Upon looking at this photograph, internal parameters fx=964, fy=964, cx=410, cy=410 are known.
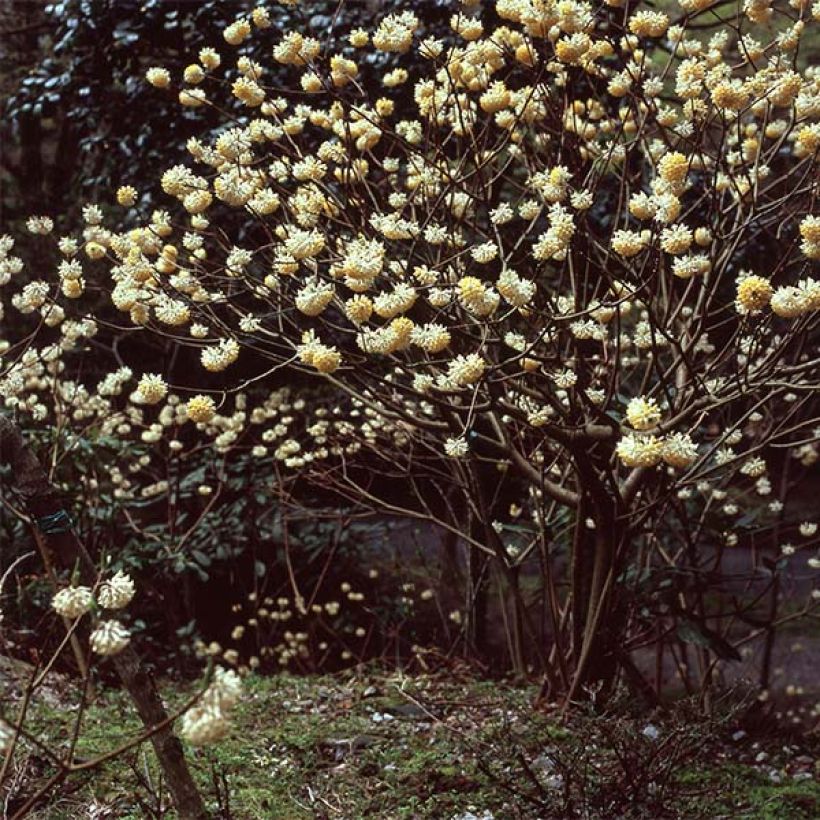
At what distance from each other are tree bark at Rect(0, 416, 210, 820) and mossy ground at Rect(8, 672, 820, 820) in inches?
2.8

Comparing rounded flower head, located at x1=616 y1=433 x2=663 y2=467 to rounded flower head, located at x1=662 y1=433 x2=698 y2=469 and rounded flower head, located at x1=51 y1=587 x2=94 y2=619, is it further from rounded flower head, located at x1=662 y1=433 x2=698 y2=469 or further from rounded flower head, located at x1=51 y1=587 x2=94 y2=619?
rounded flower head, located at x1=51 y1=587 x2=94 y2=619

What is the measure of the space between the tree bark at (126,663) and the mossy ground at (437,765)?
0.07 m

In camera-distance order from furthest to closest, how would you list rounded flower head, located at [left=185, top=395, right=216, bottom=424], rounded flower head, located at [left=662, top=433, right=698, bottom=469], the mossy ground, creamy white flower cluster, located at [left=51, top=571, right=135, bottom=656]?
the mossy ground → rounded flower head, located at [left=185, top=395, right=216, bottom=424] → rounded flower head, located at [left=662, top=433, right=698, bottom=469] → creamy white flower cluster, located at [left=51, top=571, right=135, bottom=656]

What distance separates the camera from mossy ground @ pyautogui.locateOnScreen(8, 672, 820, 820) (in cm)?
250

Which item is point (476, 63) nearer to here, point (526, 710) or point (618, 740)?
point (618, 740)

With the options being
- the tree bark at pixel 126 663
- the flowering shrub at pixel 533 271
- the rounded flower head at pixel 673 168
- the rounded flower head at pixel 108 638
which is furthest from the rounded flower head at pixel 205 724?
the rounded flower head at pixel 673 168

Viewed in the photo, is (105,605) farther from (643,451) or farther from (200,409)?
(643,451)

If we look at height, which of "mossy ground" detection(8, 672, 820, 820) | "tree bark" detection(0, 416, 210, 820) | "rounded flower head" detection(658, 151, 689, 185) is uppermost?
"rounded flower head" detection(658, 151, 689, 185)

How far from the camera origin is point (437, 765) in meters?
2.89

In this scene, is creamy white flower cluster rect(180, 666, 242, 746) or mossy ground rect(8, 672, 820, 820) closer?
creamy white flower cluster rect(180, 666, 242, 746)

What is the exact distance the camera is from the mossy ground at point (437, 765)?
2.50 meters

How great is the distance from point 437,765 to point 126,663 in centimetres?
118

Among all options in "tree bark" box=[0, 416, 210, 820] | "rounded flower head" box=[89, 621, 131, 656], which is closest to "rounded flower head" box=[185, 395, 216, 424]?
"tree bark" box=[0, 416, 210, 820]

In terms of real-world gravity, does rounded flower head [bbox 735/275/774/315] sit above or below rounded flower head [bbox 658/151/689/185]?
below
